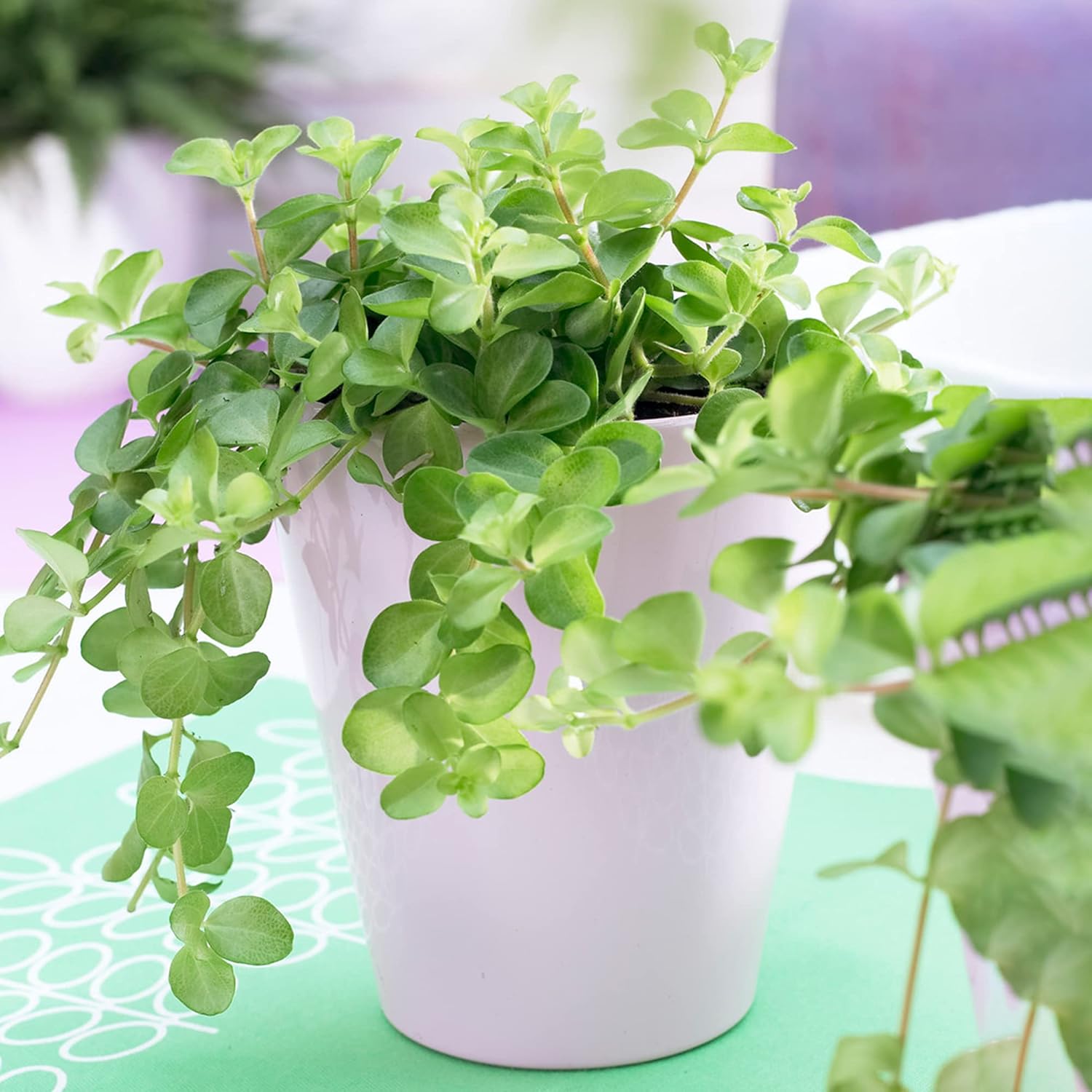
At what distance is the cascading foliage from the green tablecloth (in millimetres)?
75

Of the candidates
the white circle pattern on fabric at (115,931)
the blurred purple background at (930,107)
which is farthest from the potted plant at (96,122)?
the white circle pattern on fabric at (115,931)

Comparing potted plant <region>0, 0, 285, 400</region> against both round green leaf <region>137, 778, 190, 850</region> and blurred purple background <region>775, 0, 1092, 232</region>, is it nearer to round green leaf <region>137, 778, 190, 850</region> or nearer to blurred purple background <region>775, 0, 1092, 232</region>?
blurred purple background <region>775, 0, 1092, 232</region>

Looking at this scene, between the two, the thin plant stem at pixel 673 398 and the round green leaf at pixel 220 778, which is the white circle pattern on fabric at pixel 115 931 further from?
the thin plant stem at pixel 673 398

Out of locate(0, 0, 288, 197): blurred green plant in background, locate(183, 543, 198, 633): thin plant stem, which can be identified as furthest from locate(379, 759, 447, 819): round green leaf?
locate(0, 0, 288, 197): blurred green plant in background

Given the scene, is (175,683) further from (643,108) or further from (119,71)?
(119,71)

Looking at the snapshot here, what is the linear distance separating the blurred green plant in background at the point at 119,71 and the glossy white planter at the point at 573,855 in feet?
9.81

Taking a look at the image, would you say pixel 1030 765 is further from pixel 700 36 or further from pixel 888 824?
pixel 888 824

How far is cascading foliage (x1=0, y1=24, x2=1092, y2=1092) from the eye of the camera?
18 cm

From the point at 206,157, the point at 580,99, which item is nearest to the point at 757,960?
the point at 206,157

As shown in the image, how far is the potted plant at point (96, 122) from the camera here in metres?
3.02

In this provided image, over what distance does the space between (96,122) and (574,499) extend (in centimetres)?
324

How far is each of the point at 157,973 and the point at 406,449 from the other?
0.90 ft

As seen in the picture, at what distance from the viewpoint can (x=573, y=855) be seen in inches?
15.2

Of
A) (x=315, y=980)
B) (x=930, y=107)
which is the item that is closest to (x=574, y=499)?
(x=315, y=980)
